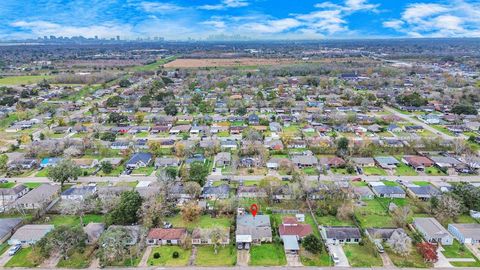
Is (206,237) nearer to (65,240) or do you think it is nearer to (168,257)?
(168,257)

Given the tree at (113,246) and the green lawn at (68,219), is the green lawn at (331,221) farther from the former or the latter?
the green lawn at (68,219)

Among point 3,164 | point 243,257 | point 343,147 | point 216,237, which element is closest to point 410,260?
point 243,257

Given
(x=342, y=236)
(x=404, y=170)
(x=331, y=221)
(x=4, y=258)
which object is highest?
(x=404, y=170)

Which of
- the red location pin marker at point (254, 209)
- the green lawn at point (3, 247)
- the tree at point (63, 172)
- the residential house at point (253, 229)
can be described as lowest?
the green lawn at point (3, 247)

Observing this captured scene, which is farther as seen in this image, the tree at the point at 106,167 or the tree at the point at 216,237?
the tree at the point at 106,167

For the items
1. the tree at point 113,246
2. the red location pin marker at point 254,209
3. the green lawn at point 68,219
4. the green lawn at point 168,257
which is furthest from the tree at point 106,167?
the red location pin marker at point 254,209

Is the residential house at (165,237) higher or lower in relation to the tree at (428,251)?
lower

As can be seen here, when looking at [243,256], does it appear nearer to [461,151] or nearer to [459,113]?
[461,151]
